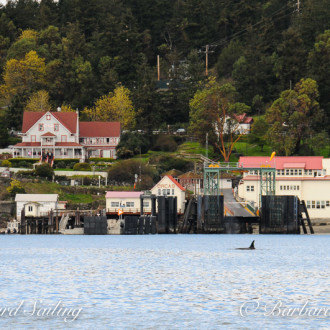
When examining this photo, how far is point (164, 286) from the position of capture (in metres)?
64.8

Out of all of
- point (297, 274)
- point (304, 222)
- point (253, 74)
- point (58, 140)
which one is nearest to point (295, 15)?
point (253, 74)

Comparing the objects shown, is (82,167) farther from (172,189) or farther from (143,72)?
(143,72)

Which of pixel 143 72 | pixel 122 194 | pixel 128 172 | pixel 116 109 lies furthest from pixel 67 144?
pixel 122 194

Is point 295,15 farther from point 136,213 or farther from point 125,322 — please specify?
point 125,322

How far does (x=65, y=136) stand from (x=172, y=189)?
39798 millimetres

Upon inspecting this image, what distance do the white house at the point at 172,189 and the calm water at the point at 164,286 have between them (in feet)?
83.0

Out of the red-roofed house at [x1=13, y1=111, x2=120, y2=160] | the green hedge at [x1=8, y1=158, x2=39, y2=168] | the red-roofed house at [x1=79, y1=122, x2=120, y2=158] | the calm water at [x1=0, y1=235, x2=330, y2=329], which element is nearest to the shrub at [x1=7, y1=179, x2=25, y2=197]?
the green hedge at [x1=8, y1=158, x2=39, y2=168]

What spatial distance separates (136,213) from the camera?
130 metres

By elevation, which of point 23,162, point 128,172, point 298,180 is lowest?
point 298,180

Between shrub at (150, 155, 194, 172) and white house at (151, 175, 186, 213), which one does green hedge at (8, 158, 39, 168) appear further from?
white house at (151, 175, 186, 213)

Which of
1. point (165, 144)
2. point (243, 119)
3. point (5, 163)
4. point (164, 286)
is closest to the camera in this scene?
point (164, 286)

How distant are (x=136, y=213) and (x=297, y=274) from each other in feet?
194

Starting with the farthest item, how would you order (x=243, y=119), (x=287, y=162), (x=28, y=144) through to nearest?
(x=243, y=119) → (x=28, y=144) → (x=287, y=162)

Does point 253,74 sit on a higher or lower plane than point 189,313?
higher
